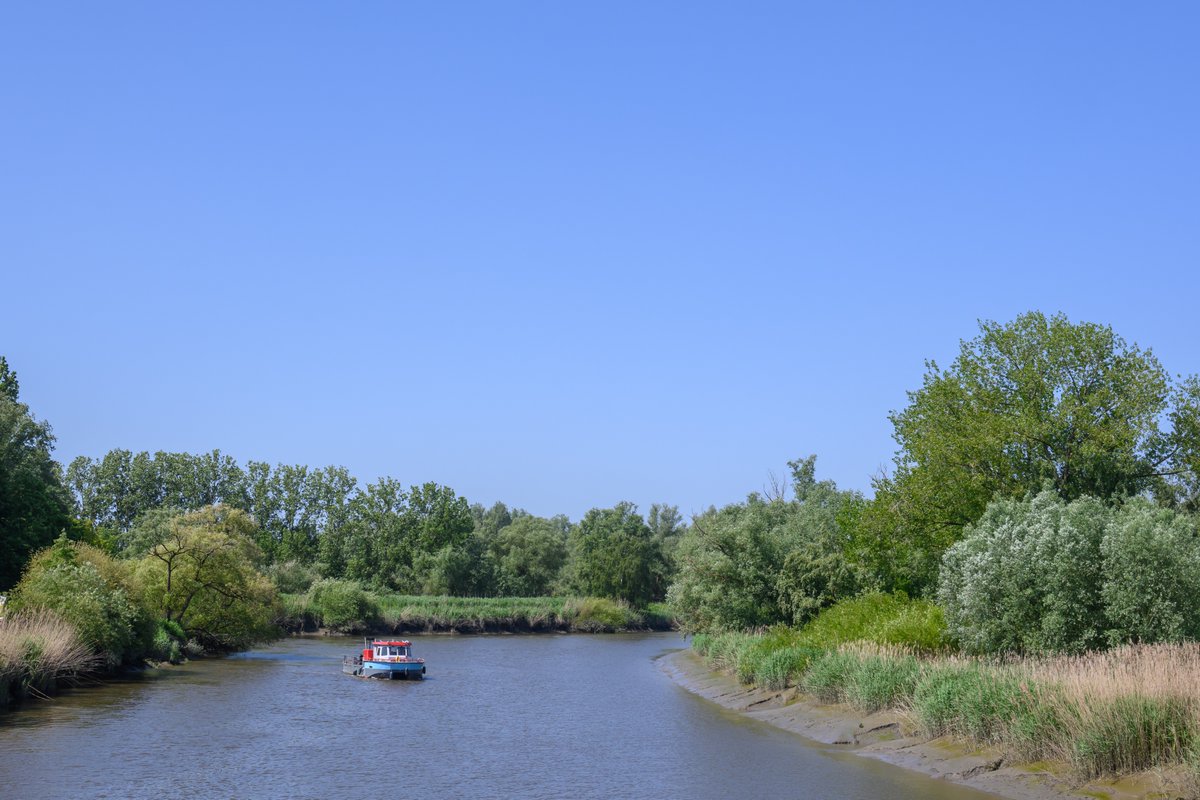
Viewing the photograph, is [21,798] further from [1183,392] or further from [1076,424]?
[1183,392]

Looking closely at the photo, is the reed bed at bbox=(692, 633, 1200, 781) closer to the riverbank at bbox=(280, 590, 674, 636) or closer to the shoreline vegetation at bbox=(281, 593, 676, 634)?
the shoreline vegetation at bbox=(281, 593, 676, 634)

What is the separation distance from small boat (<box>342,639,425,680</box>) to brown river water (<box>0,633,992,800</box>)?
154 centimetres

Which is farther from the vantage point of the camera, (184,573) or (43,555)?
(184,573)

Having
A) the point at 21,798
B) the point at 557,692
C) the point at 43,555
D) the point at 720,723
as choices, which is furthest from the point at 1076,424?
the point at 43,555

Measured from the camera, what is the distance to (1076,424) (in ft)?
149

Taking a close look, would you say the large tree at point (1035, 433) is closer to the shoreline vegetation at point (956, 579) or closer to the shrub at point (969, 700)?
the shoreline vegetation at point (956, 579)

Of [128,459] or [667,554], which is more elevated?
[128,459]

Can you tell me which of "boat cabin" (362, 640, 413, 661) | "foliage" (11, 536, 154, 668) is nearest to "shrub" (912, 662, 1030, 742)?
"foliage" (11, 536, 154, 668)

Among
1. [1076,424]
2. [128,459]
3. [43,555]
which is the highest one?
[128,459]

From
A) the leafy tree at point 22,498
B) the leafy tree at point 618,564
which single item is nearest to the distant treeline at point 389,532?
the leafy tree at point 618,564

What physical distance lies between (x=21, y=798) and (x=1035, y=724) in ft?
80.6

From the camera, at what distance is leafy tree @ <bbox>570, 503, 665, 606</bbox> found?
418 feet

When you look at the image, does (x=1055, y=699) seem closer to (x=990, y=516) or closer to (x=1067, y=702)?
(x=1067, y=702)

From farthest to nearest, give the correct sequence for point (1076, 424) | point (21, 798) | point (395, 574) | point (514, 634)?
point (395, 574) → point (514, 634) → point (1076, 424) → point (21, 798)
